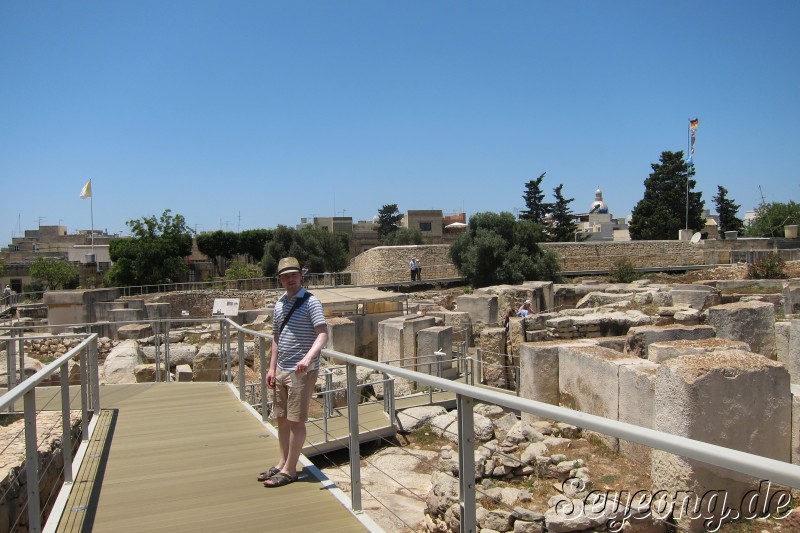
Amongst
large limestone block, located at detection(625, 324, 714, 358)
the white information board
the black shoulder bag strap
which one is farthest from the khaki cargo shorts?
the white information board

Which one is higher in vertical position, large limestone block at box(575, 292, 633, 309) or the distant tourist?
the distant tourist

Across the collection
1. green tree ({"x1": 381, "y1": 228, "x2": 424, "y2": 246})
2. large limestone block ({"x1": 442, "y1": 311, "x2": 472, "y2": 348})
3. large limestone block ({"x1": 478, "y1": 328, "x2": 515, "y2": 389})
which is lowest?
large limestone block ({"x1": 478, "y1": 328, "x2": 515, "y2": 389})

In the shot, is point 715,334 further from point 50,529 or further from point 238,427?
point 50,529

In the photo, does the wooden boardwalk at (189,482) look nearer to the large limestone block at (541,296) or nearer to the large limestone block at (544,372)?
the large limestone block at (544,372)

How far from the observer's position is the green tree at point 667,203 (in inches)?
2201

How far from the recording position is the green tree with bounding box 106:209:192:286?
4016 cm

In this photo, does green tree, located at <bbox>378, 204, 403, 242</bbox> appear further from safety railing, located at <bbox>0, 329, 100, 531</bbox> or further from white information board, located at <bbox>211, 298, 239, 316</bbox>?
safety railing, located at <bbox>0, 329, 100, 531</bbox>

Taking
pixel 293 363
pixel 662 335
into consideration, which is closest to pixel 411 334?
pixel 662 335

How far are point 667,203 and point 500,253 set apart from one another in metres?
30.2

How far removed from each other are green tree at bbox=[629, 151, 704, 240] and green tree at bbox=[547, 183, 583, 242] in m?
5.73

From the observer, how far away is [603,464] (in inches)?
275

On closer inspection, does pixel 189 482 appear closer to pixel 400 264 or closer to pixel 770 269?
pixel 770 269

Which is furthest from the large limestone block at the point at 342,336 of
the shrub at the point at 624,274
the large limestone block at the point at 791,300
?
the shrub at the point at 624,274

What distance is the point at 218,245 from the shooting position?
52.4 meters
